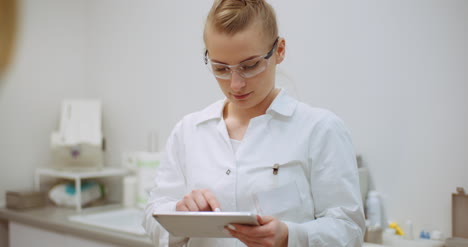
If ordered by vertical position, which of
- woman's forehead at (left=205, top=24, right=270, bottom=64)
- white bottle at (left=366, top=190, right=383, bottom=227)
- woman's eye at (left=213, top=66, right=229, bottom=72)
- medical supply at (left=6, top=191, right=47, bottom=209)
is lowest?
medical supply at (left=6, top=191, right=47, bottom=209)

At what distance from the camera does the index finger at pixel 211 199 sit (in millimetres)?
1053

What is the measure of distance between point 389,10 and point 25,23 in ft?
7.30

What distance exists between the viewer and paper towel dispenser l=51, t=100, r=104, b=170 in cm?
287

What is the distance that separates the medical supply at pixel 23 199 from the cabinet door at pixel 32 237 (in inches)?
4.3

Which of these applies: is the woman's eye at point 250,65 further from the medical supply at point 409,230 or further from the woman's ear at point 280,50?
the medical supply at point 409,230

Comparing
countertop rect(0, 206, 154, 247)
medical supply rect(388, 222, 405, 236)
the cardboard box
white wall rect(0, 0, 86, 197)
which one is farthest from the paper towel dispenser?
the cardboard box

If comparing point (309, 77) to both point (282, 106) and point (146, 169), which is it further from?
point (146, 169)

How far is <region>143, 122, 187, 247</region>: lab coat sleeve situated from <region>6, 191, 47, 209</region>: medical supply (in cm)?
170

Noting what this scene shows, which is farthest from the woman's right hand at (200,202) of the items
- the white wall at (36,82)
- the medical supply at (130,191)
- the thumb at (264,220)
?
the white wall at (36,82)

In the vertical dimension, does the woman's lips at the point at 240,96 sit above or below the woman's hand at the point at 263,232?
above

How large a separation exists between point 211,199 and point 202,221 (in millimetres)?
104

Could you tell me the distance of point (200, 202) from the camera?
3.47 feet

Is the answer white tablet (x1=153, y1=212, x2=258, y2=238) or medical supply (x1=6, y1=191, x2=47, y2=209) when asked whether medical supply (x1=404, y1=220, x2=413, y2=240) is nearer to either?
white tablet (x1=153, y1=212, x2=258, y2=238)

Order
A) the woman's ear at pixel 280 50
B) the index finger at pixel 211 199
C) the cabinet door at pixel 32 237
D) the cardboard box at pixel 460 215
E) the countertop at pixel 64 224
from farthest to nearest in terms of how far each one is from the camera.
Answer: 1. the cabinet door at pixel 32 237
2. the countertop at pixel 64 224
3. the cardboard box at pixel 460 215
4. the woman's ear at pixel 280 50
5. the index finger at pixel 211 199
